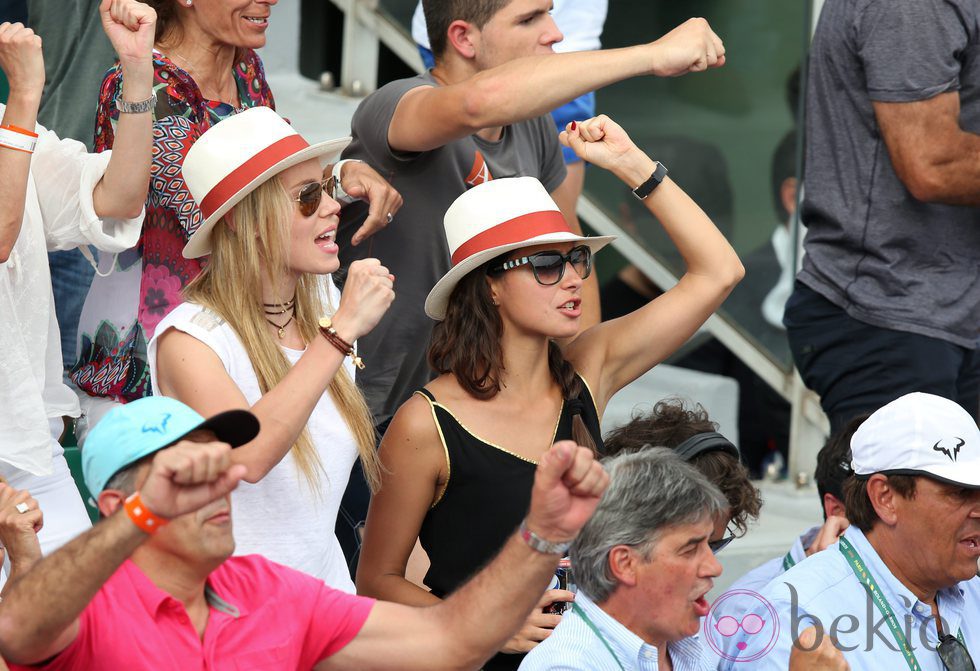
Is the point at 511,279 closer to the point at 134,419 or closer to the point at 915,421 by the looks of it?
the point at 915,421

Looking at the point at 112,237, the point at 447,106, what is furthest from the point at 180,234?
the point at 447,106

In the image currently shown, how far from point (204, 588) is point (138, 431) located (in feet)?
1.04

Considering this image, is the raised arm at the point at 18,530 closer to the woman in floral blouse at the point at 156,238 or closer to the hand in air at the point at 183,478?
the hand in air at the point at 183,478

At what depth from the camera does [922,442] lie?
364 centimetres

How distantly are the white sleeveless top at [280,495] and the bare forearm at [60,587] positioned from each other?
3.22 feet

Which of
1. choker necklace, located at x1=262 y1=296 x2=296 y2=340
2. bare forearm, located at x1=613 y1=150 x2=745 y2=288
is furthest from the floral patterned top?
bare forearm, located at x1=613 y1=150 x2=745 y2=288

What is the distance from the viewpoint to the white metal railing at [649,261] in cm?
641

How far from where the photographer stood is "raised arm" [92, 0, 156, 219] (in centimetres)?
356

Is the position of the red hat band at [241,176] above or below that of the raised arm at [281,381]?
above

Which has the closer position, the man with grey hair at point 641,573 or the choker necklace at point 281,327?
the man with grey hair at point 641,573

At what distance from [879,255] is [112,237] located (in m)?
2.10

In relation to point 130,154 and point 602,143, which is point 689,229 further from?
point 130,154

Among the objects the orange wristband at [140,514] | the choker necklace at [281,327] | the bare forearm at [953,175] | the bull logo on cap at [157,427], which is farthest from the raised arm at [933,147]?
the orange wristband at [140,514]

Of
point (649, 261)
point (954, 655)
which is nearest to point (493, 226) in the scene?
point (954, 655)
